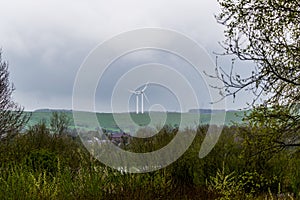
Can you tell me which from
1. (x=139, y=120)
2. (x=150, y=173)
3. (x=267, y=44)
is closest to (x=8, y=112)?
(x=139, y=120)

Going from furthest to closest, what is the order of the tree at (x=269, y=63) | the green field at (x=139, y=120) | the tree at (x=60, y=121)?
the tree at (x=60, y=121)
the green field at (x=139, y=120)
the tree at (x=269, y=63)

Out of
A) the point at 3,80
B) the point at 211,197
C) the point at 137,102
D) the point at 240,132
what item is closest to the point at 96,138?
the point at 137,102

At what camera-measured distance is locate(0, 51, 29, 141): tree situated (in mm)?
15734

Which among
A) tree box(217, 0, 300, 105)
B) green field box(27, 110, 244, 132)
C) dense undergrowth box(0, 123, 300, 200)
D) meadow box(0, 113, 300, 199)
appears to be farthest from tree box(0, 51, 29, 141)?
tree box(217, 0, 300, 105)

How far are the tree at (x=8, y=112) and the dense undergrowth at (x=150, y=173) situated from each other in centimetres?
177

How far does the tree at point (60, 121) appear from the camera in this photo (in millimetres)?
16859

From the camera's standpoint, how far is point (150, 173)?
902 cm

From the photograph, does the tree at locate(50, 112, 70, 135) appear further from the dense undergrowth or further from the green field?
the green field

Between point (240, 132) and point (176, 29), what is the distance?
3.90 meters

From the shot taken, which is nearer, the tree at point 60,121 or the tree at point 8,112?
the tree at point 8,112

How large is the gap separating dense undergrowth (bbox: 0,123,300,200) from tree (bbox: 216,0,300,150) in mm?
425

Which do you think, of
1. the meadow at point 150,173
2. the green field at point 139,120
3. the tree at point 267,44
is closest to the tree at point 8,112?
the meadow at point 150,173

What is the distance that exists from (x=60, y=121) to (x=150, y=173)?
9206mm

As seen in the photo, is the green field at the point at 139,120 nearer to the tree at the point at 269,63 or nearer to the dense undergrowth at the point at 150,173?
the dense undergrowth at the point at 150,173
